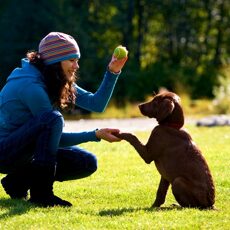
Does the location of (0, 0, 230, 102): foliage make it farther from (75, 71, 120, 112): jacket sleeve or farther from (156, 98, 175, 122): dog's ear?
(156, 98, 175, 122): dog's ear

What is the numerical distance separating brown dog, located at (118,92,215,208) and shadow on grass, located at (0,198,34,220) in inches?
41.9

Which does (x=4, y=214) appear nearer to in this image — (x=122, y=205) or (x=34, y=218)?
(x=34, y=218)

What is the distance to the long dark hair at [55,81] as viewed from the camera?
6055 millimetres

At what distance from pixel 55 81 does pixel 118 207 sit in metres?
1.28

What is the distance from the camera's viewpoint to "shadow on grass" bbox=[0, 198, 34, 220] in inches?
223

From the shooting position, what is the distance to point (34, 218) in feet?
18.0

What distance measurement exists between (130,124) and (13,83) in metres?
12.3

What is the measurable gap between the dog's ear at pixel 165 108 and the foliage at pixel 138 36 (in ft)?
61.4

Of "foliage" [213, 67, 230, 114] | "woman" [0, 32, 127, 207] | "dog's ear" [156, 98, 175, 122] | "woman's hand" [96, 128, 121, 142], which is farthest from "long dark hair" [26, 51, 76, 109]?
"foliage" [213, 67, 230, 114]

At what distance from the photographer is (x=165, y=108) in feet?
19.5

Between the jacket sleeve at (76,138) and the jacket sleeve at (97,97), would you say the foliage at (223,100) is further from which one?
the jacket sleeve at (76,138)

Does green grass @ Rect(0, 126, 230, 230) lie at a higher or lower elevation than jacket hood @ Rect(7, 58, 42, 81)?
lower

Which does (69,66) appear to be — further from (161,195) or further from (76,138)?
(161,195)

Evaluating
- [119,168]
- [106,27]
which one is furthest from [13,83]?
[106,27]
